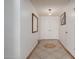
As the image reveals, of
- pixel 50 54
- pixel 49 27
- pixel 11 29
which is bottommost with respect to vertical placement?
pixel 50 54

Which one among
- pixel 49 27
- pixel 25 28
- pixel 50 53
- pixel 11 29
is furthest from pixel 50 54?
pixel 49 27

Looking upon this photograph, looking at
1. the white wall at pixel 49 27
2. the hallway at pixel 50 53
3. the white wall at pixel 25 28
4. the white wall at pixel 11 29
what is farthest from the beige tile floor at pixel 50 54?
the white wall at pixel 49 27

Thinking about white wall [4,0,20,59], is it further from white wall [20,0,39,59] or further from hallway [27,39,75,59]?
hallway [27,39,75,59]

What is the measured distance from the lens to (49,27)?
9758mm

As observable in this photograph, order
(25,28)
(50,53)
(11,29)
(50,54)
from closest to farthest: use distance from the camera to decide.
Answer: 1. (11,29)
2. (25,28)
3. (50,54)
4. (50,53)

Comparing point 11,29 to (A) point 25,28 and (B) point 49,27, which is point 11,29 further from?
(B) point 49,27

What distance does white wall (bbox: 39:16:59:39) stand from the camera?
31.8 ft

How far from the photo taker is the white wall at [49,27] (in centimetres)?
968

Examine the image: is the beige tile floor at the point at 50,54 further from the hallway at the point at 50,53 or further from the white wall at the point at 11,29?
the white wall at the point at 11,29

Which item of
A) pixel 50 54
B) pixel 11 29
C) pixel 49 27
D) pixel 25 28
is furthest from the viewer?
pixel 49 27

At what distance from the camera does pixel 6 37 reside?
2.37m
